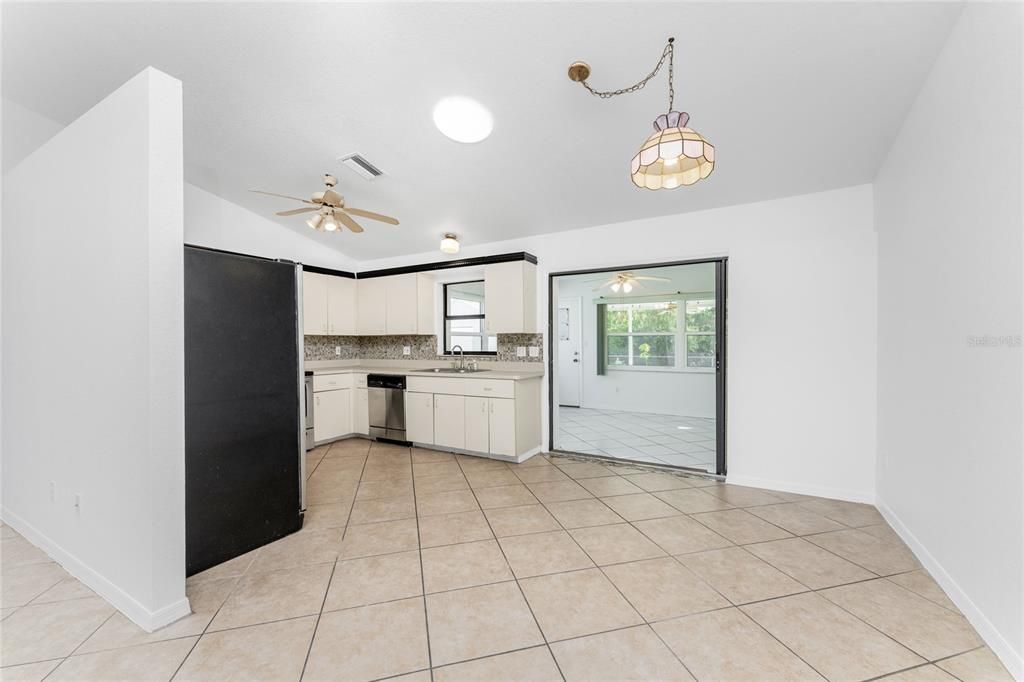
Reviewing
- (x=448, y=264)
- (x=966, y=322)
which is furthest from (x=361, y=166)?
(x=966, y=322)

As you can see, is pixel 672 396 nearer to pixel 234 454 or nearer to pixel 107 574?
pixel 234 454

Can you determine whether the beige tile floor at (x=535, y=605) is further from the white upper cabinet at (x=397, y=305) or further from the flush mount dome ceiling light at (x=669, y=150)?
the white upper cabinet at (x=397, y=305)

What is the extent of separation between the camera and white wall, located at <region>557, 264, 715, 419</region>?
6.27 metres

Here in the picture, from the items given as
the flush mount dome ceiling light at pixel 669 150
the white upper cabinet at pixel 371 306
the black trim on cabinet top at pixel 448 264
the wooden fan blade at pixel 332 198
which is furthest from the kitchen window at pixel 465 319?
the flush mount dome ceiling light at pixel 669 150

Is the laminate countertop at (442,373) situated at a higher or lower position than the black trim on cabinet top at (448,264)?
lower

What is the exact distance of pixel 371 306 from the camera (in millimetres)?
5402

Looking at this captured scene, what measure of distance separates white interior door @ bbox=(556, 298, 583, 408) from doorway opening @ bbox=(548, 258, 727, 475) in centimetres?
2

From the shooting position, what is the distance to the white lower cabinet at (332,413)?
4.66m

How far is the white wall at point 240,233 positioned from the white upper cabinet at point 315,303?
0.40 m

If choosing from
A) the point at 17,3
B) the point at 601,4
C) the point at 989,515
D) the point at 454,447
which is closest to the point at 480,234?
the point at 454,447

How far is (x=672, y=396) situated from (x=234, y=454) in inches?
241

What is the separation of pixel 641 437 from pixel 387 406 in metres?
3.23

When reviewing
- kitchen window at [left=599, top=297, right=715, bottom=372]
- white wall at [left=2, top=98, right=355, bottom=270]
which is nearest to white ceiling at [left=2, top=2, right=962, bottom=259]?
white wall at [left=2, top=98, right=355, bottom=270]

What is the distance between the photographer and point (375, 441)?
4941mm
